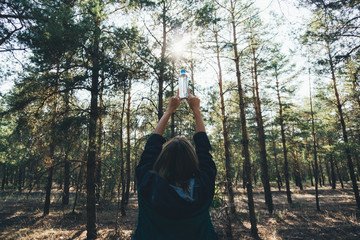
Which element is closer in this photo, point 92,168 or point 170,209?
point 170,209

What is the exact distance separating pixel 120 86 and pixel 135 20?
12.4ft

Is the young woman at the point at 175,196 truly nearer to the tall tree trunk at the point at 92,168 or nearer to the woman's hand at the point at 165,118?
the woman's hand at the point at 165,118

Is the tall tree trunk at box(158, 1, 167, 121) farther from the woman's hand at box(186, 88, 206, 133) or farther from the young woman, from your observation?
the young woman

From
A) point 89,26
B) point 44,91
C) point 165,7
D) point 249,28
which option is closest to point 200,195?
point 89,26

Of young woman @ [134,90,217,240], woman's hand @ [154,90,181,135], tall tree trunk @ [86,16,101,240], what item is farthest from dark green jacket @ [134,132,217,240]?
tall tree trunk @ [86,16,101,240]

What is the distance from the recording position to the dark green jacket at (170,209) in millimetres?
1000

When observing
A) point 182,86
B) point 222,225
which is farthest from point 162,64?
point 222,225

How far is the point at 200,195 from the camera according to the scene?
108cm

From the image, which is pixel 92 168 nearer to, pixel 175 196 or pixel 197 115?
pixel 197 115

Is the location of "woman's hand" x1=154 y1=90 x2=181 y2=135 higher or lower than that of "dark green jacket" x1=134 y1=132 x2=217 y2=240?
higher

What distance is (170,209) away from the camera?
0.99m

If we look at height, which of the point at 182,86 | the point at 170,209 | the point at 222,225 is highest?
the point at 182,86

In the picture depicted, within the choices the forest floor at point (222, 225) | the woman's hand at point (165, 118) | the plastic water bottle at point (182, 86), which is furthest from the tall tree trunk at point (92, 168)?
the woman's hand at point (165, 118)

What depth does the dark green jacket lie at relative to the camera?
1000 mm
